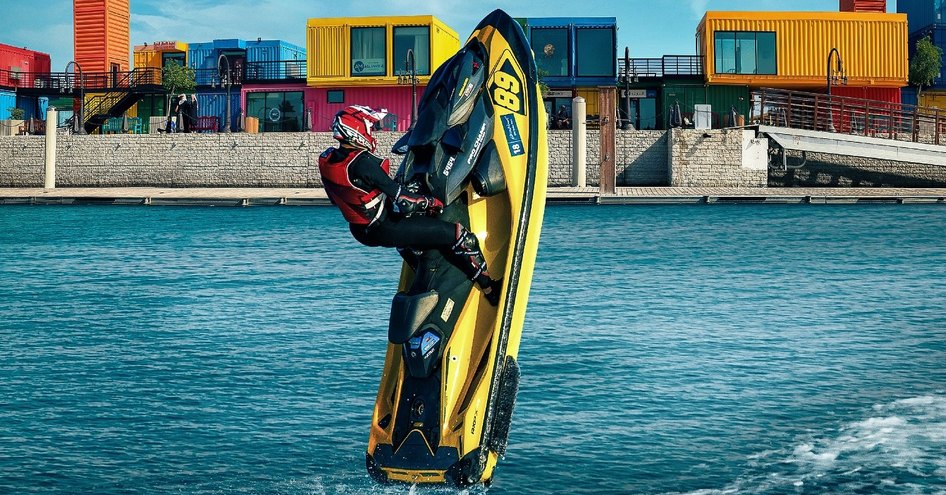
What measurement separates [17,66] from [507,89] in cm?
6007

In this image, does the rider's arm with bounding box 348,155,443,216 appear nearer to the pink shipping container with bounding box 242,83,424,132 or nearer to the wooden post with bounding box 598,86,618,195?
the wooden post with bounding box 598,86,618,195

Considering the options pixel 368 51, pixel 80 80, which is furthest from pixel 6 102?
pixel 368 51

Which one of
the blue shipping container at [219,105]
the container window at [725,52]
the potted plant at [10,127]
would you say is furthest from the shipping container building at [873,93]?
the potted plant at [10,127]

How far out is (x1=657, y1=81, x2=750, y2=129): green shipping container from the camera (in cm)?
4856

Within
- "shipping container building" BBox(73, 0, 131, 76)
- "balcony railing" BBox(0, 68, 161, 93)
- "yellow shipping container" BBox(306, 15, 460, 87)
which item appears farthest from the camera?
"shipping container building" BBox(73, 0, 131, 76)

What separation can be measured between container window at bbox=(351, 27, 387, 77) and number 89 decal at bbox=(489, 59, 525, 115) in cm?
4166

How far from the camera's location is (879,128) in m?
42.9

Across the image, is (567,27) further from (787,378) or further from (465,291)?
(465,291)

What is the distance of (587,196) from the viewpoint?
35.9 metres

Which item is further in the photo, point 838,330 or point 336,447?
point 838,330

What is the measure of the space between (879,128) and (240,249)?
2734 cm

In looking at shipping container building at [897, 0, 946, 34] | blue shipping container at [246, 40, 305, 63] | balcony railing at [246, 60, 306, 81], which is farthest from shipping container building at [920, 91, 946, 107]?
blue shipping container at [246, 40, 305, 63]

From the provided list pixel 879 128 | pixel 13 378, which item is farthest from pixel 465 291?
pixel 879 128

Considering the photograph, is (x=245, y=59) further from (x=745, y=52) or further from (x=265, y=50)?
(x=745, y=52)
